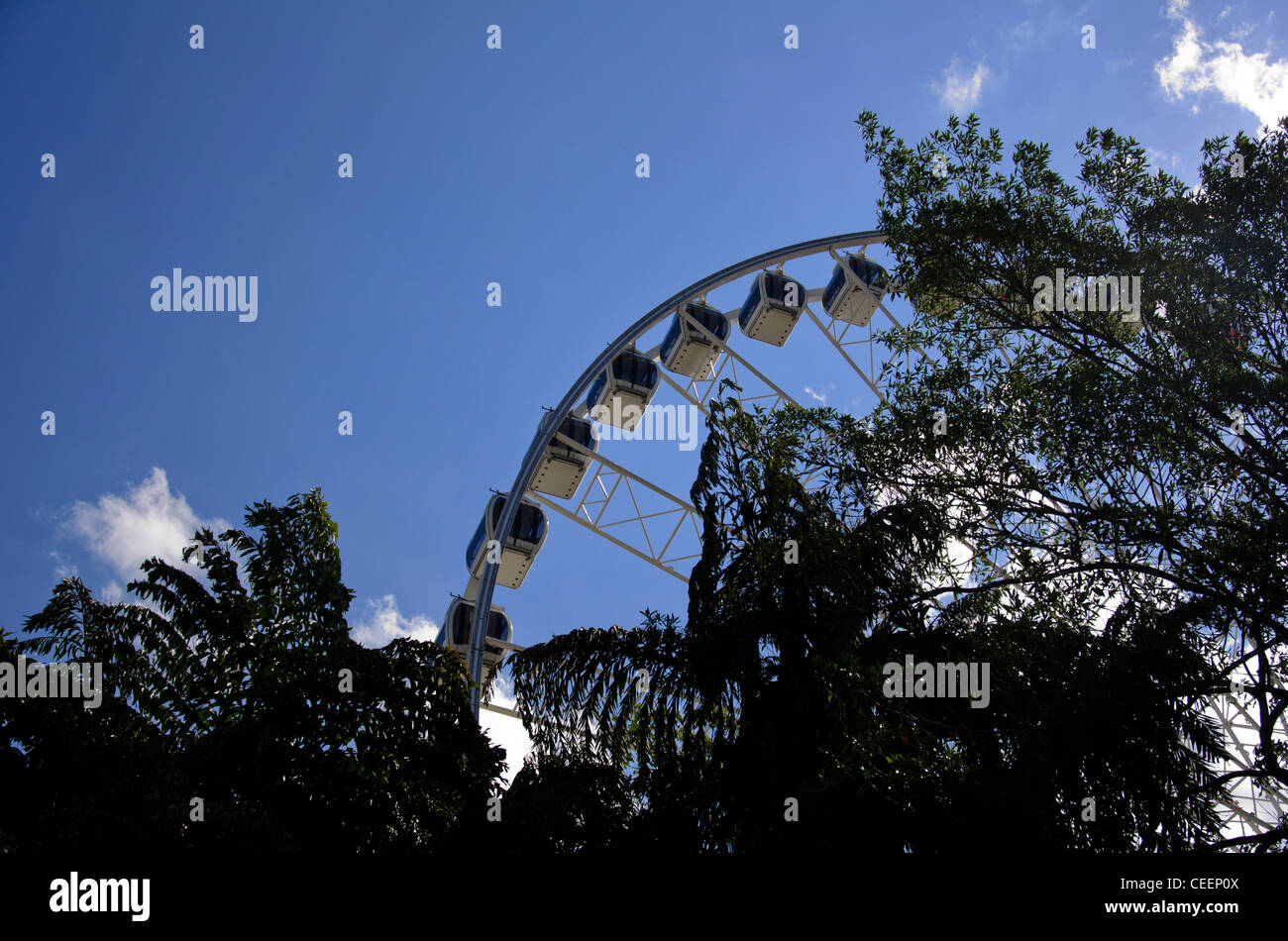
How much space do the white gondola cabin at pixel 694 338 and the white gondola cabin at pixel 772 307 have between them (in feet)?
3.98

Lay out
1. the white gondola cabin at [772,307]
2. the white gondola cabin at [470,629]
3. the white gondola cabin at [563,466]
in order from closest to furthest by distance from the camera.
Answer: the white gondola cabin at [470,629] < the white gondola cabin at [563,466] < the white gondola cabin at [772,307]

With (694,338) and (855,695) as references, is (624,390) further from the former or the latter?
(855,695)

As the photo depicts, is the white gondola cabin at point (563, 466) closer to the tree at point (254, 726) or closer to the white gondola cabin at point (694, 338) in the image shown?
the white gondola cabin at point (694, 338)

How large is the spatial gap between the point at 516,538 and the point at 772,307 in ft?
26.1

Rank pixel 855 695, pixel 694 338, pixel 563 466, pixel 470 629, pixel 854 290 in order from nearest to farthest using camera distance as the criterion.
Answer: pixel 855 695 < pixel 470 629 < pixel 563 466 < pixel 694 338 < pixel 854 290

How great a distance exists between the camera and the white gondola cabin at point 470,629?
17.5 metres

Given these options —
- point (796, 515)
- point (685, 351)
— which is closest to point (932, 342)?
point (796, 515)

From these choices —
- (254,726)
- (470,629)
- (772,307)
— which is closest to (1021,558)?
(254,726)

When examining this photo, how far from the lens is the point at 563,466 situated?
1914 cm

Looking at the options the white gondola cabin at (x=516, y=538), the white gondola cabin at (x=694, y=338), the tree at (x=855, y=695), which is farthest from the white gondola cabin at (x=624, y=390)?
the tree at (x=855, y=695)

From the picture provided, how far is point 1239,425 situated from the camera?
319 inches

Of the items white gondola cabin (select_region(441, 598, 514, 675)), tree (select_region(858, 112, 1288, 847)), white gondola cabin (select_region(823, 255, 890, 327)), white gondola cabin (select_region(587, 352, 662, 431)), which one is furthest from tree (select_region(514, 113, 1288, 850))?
white gondola cabin (select_region(823, 255, 890, 327))
